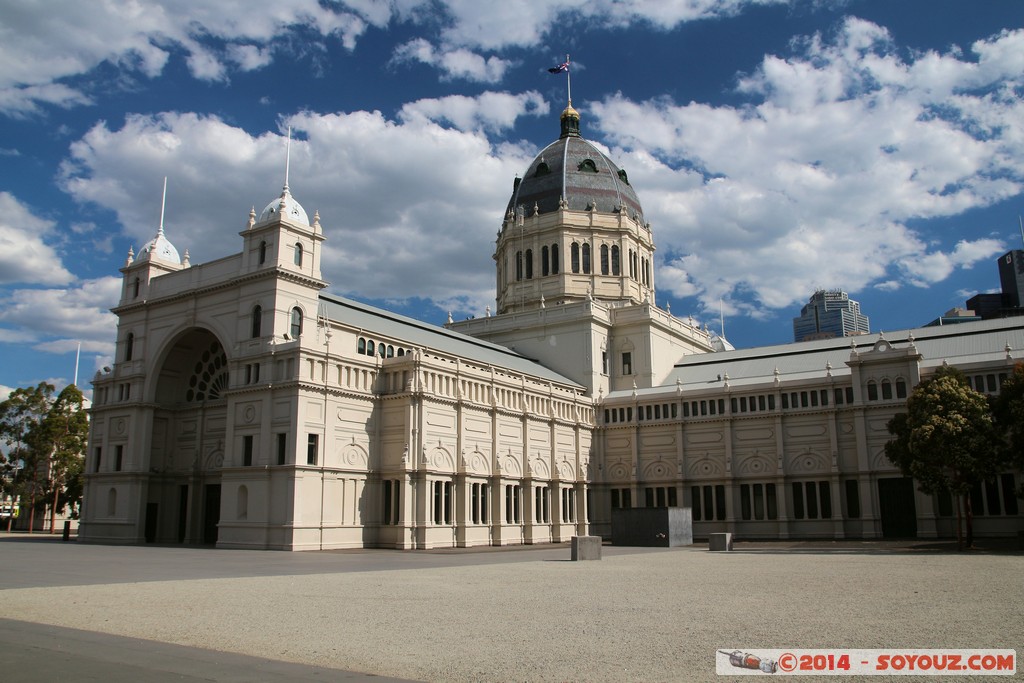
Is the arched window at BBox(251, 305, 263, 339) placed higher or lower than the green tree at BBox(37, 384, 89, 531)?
higher

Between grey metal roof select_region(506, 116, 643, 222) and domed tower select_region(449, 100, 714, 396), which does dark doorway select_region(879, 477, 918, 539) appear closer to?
domed tower select_region(449, 100, 714, 396)

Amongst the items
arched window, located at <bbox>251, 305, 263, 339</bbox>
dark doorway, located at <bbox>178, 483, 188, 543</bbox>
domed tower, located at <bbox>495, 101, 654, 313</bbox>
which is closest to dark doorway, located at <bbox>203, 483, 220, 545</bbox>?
dark doorway, located at <bbox>178, 483, 188, 543</bbox>

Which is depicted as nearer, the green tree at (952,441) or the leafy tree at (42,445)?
the green tree at (952,441)

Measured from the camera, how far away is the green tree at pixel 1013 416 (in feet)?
157

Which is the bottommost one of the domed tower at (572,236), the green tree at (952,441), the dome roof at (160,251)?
the green tree at (952,441)

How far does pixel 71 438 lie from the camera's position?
90.9m

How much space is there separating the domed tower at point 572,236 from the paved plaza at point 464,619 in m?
64.2

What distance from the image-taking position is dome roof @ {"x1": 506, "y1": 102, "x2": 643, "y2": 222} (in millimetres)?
98438

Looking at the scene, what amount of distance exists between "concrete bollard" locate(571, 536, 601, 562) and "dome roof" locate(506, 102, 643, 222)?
61951 mm

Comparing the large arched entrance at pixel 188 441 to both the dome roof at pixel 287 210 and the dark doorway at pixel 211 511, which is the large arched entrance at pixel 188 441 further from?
the dome roof at pixel 287 210

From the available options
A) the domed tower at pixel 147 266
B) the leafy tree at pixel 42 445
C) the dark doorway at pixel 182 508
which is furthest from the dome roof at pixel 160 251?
the leafy tree at pixel 42 445

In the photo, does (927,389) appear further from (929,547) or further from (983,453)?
(929,547)

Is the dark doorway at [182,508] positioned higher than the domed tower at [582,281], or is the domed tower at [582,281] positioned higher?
the domed tower at [582,281]

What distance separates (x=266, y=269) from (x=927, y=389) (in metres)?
46.3
